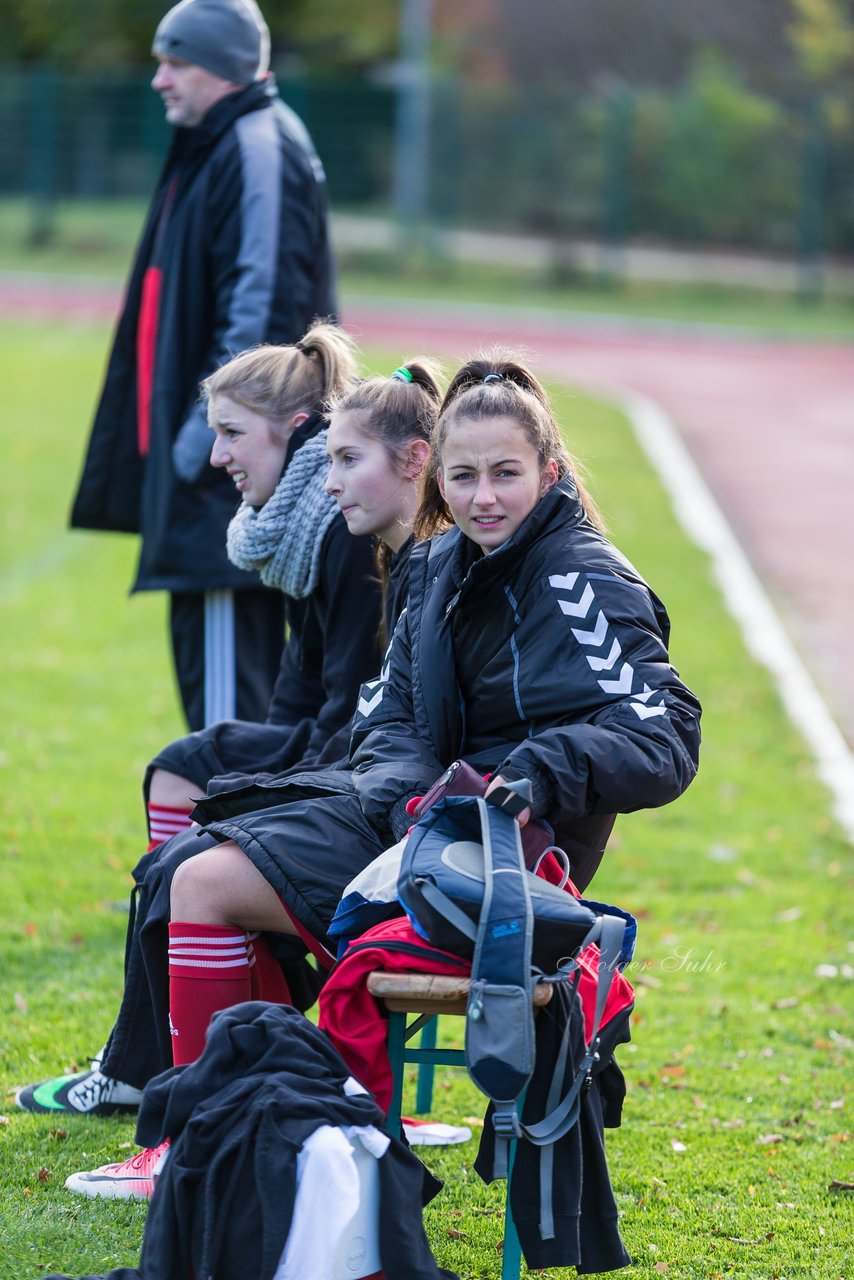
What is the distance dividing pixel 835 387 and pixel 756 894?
12954 millimetres

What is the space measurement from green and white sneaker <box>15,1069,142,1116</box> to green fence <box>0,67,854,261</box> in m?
23.3

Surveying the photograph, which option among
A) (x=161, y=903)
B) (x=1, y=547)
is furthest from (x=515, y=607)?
(x=1, y=547)

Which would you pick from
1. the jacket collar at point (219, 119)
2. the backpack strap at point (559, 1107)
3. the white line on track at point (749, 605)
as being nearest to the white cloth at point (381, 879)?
the backpack strap at point (559, 1107)

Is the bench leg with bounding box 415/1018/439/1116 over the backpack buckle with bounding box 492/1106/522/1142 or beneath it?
beneath

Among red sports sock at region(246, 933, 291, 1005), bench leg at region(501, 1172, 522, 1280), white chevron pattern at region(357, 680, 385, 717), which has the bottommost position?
bench leg at region(501, 1172, 522, 1280)

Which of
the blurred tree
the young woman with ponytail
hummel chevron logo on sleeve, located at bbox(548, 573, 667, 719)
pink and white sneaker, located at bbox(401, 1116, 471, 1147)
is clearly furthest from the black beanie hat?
the blurred tree

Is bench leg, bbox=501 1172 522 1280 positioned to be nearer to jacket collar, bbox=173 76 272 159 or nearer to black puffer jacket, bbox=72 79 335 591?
black puffer jacket, bbox=72 79 335 591

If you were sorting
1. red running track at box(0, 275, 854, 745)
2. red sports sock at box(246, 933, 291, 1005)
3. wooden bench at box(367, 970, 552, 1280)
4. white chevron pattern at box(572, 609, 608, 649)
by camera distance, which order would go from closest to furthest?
1. wooden bench at box(367, 970, 552, 1280)
2. white chevron pattern at box(572, 609, 608, 649)
3. red sports sock at box(246, 933, 291, 1005)
4. red running track at box(0, 275, 854, 745)

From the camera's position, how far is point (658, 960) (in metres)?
4.93

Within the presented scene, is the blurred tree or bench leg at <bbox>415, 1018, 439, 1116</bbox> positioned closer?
bench leg at <bbox>415, 1018, 439, 1116</bbox>

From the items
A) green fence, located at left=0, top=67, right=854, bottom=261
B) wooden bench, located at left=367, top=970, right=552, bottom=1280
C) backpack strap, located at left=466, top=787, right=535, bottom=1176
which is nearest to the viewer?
backpack strap, located at left=466, top=787, right=535, bottom=1176

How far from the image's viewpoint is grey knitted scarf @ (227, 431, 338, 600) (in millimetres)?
3795

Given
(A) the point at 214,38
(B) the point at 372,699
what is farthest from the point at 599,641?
(A) the point at 214,38

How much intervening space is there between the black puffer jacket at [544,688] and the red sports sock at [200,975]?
1.17ft
